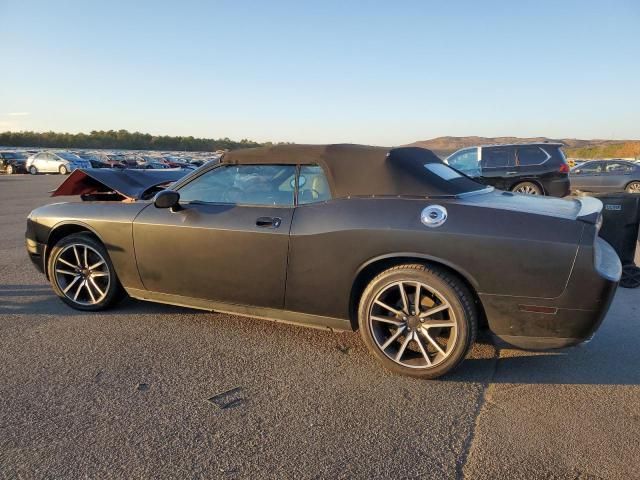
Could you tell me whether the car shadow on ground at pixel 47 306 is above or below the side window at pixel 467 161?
below

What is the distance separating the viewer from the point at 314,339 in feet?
11.7

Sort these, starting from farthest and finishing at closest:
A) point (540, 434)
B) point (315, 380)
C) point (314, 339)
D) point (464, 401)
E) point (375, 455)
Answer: point (314, 339), point (315, 380), point (464, 401), point (540, 434), point (375, 455)

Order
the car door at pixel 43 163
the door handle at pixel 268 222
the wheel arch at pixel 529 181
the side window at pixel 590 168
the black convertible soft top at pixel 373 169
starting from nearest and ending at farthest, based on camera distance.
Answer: the black convertible soft top at pixel 373 169, the door handle at pixel 268 222, the wheel arch at pixel 529 181, the side window at pixel 590 168, the car door at pixel 43 163

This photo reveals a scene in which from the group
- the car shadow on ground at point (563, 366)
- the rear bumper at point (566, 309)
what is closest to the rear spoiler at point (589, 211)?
the rear bumper at point (566, 309)

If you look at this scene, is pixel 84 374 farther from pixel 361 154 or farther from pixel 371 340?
pixel 361 154

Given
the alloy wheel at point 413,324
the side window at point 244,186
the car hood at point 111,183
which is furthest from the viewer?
the car hood at point 111,183

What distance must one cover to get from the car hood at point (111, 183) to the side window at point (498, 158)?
29.3 feet

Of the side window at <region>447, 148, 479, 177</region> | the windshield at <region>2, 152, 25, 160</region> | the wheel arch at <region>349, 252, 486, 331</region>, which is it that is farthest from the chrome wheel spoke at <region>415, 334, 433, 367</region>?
the windshield at <region>2, 152, 25, 160</region>

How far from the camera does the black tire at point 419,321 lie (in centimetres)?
282

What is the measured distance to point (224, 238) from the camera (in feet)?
11.2

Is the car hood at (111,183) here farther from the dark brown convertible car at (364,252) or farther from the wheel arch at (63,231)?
the wheel arch at (63,231)

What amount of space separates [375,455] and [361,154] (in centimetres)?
203

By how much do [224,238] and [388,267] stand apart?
124cm

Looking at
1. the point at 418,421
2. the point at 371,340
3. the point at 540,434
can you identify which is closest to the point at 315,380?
the point at 371,340
